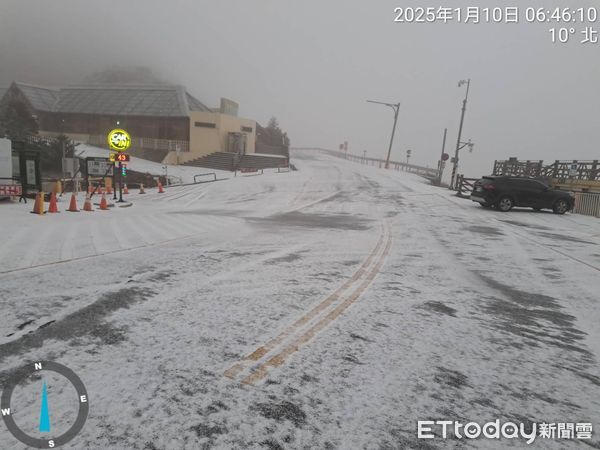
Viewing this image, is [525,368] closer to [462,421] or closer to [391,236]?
[462,421]

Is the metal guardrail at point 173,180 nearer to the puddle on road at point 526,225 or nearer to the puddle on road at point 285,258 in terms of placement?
the puddle on road at point 526,225

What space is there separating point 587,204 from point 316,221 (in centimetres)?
1570

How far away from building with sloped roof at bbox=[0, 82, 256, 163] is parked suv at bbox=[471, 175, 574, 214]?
111ft

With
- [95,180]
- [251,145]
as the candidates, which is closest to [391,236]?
[95,180]

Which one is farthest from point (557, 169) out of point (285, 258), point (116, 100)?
point (116, 100)

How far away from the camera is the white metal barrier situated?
61.4 ft

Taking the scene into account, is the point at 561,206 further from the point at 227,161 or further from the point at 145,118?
the point at 145,118

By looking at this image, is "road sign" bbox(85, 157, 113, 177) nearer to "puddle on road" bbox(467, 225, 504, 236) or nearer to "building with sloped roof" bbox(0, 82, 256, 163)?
"puddle on road" bbox(467, 225, 504, 236)

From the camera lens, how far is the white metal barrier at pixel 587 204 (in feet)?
61.4

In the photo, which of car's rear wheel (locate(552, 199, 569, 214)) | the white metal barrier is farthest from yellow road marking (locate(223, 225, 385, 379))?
the white metal barrier

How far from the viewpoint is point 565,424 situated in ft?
8.75

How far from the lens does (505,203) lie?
17.7 meters

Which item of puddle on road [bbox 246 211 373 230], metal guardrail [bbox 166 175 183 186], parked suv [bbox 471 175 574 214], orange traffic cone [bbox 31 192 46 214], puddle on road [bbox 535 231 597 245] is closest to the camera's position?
puddle on road [bbox 535 231 597 245]

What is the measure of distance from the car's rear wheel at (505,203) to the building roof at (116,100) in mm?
38716
